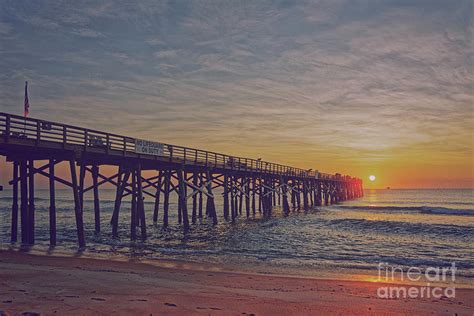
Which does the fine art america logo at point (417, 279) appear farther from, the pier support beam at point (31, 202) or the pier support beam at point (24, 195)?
the pier support beam at point (24, 195)

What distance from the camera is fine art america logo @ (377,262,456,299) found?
906cm

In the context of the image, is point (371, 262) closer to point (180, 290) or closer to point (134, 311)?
point (180, 290)

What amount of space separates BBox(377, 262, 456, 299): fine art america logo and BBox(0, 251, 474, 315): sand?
0.35 metres

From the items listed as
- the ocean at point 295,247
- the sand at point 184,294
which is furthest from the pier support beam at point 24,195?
the sand at point 184,294

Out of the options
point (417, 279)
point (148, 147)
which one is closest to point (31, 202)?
point (148, 147)

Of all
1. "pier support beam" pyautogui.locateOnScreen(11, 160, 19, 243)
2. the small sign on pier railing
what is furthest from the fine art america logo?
"pier support beam" pyautogui.locateOnScreen(11, 160, 19, 243)

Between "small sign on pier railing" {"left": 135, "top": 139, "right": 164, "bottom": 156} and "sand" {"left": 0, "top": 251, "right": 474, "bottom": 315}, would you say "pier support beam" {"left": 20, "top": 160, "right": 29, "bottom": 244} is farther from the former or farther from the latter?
"sand" {"left": 0, "top": 251, "right": 474, "bottom": 315}

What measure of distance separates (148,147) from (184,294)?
1247 cm

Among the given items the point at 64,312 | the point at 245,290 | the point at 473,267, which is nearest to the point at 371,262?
the point at 473,267

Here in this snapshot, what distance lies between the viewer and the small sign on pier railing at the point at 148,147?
18.9 metres

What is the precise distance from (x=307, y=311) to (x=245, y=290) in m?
1.97

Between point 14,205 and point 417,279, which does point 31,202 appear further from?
point 417,279

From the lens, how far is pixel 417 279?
1142cm

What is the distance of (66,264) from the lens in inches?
454
